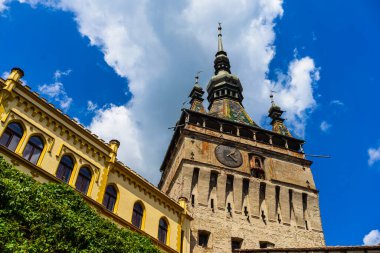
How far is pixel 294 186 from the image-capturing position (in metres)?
33.8

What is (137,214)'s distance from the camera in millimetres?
21203

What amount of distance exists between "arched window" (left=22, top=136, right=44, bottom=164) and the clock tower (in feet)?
44.4

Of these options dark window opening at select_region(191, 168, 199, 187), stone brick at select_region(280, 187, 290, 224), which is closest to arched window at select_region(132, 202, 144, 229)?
dark window opening at select_region(191, 168, 199, 187)

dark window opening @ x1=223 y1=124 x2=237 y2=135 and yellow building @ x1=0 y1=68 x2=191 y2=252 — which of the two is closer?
yellow building @ x1=0 y1=68 x2=191 y2=252

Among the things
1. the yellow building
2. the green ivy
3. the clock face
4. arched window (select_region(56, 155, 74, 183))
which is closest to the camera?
the green ivy

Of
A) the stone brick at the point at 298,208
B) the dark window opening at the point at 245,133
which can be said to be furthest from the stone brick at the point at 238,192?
the dark window opening at the point at 245,133

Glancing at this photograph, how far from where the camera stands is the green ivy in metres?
12.4

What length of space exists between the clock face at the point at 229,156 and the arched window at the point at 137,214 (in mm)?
13002

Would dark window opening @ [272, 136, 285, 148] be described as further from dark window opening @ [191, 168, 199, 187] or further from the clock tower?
dark window opening @ [191, 168, 199, 187]

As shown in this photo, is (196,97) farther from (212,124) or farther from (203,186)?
(203,186)

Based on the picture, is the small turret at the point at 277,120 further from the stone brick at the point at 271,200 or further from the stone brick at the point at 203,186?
the stone brick at the point at 203,186

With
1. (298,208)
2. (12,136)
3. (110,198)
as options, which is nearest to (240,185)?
(298,208)

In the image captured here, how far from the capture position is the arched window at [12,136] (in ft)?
54.2

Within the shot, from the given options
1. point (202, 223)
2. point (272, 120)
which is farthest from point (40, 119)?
point (272, 120)
